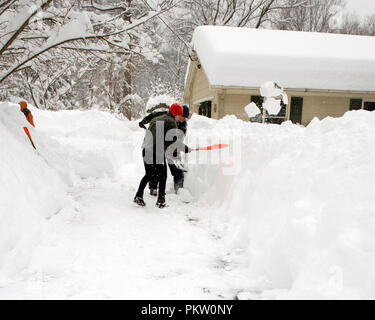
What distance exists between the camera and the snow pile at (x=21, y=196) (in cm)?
291

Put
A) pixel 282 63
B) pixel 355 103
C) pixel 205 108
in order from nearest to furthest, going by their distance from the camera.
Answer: pixel 282 63, pixel 355 103, pixel 205 108

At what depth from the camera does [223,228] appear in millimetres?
4289

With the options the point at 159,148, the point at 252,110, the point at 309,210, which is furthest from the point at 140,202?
the point at 252,110

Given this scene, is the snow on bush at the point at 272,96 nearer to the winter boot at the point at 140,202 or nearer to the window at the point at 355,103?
the window at the point at 355,103

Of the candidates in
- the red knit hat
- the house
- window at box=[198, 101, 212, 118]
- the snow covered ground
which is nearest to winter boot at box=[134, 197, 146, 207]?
the snow covered ground

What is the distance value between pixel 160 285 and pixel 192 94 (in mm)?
18403

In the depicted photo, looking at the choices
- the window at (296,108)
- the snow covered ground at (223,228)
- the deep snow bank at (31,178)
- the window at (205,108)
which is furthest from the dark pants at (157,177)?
the window at (205,108)

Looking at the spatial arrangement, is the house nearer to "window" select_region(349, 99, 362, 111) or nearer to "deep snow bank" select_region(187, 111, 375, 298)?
"window" select_region(349, 99, 362, 111)

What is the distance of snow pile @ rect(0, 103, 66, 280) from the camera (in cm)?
291

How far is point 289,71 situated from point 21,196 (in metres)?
12.7

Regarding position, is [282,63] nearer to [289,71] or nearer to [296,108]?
[289,71]

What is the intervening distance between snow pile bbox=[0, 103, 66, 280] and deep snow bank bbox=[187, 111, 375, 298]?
2269 mm

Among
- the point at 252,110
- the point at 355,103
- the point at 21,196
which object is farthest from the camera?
the point at 355,103
